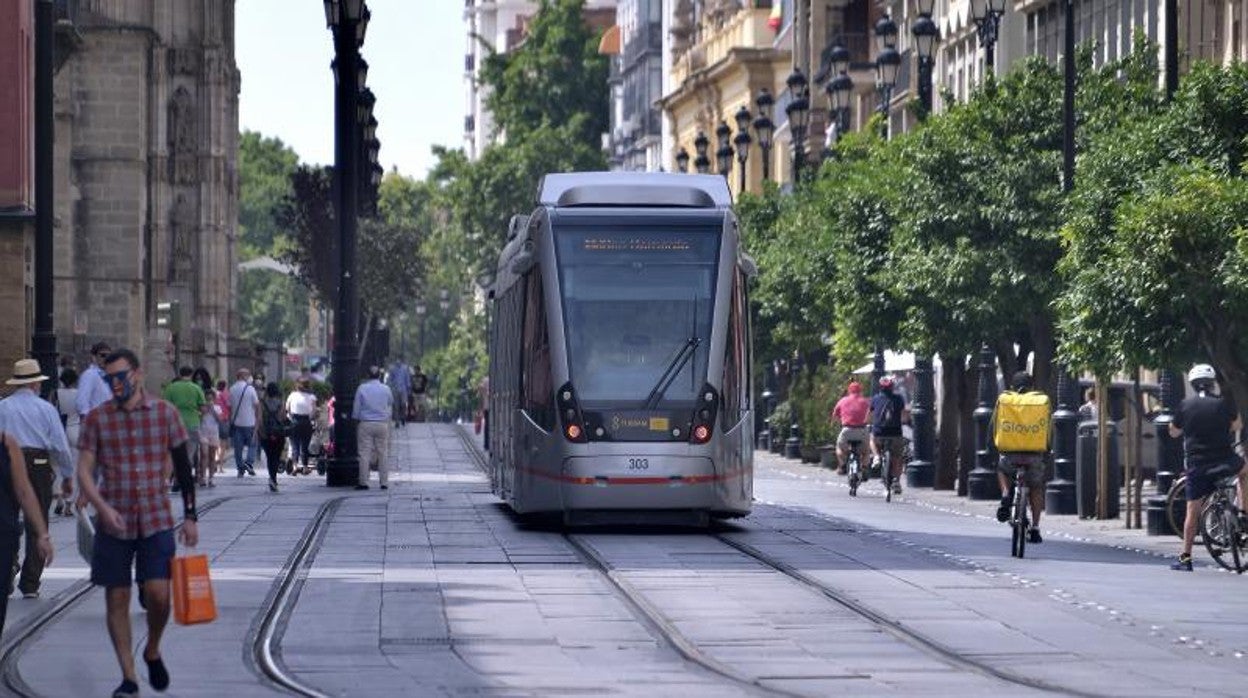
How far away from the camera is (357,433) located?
4397 cm

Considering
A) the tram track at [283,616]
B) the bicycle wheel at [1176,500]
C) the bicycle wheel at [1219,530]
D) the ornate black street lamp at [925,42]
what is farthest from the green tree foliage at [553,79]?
the bicycle wheel at [1219,530]

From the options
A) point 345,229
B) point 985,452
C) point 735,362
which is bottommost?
point 985,452

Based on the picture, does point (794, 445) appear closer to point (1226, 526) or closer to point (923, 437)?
point (923, 437)

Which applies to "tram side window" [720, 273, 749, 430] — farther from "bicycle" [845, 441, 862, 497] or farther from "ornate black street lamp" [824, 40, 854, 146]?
"ornate black street lamp" [824, 40, 854, 146]

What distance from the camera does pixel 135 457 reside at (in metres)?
16.0

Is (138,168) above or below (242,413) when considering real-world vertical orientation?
above

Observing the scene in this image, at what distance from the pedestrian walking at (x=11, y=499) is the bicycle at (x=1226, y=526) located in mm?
11983

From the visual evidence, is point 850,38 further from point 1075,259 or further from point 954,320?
point 1075,259

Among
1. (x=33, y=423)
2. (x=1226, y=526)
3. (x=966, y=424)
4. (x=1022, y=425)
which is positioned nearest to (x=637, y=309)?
(x=1022, y=425)

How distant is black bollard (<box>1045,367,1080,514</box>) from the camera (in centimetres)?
3800

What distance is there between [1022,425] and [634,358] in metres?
3.86

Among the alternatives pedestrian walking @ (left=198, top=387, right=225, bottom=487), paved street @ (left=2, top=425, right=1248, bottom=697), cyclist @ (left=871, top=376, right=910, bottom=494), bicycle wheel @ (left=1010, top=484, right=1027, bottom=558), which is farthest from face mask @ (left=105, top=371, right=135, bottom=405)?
cyclist @ (left=871, top=376, right=910, bottom=494)

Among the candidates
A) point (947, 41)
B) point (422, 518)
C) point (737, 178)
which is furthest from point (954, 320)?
point (737, 178)

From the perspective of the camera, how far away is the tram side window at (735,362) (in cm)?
3025
